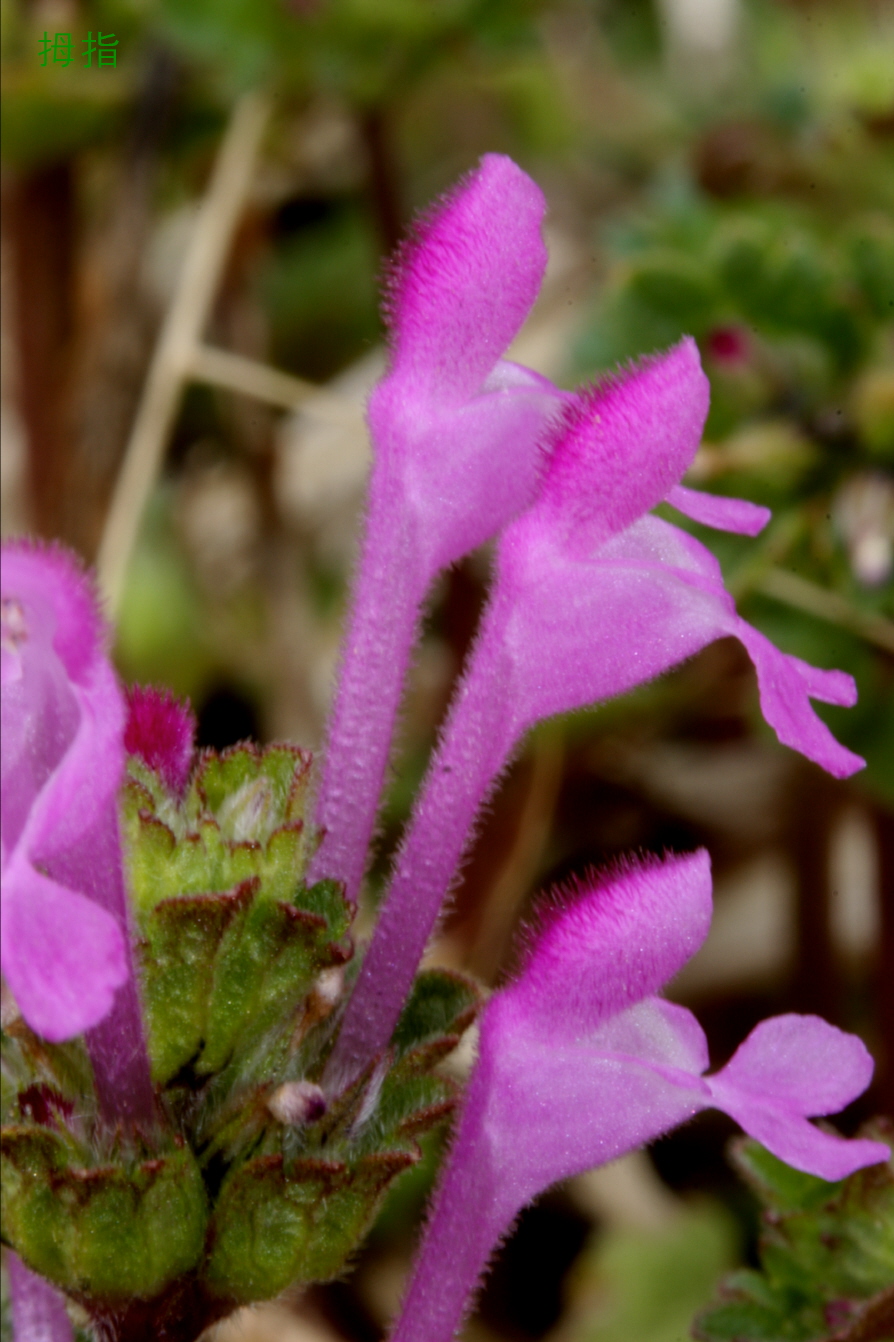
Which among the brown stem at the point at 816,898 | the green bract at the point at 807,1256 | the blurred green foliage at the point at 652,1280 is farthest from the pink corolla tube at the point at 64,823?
the brown stem at the point at 816,898

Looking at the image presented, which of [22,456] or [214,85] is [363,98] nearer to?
[214,85]

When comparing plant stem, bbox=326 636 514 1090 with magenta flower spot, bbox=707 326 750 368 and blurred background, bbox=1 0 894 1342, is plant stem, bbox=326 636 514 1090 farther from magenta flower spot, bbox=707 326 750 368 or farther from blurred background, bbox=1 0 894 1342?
magenta flower spot, bbox=707 326 750 368

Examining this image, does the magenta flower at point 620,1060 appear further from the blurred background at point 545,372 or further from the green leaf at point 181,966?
the blurred background at point 545,372

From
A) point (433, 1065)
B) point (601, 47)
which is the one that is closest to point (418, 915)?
point (433, 1065)

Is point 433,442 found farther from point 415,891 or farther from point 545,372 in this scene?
point 545,372

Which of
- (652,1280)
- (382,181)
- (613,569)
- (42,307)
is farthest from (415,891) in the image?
(42,307)

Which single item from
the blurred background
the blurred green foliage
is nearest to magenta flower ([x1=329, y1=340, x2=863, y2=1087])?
the blurred background
